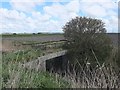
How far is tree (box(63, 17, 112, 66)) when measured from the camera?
25.2m

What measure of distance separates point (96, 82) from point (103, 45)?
21417 millimetres

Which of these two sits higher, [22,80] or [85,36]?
[85,36]

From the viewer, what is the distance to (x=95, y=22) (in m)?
25.6

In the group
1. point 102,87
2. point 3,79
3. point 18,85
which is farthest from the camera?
point 3,79

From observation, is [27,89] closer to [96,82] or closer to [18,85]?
[18,85]

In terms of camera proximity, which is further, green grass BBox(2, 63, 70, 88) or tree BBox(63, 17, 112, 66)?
tree BBox(63, 17, 112, 66)

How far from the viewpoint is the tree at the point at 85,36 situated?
25234mm

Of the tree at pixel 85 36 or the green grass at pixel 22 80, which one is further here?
the tree at pixel 85 36

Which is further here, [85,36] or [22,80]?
[85,36]

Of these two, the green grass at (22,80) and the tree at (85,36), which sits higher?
the tree at (85,36)

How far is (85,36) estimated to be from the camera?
25.4m

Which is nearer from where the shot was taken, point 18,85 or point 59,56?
point 18,85

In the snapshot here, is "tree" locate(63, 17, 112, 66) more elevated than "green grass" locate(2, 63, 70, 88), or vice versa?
"tree" locate(63, 17, 112, 66)

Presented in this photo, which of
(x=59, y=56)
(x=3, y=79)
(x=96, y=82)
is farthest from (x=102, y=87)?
(x=59, y=56)
